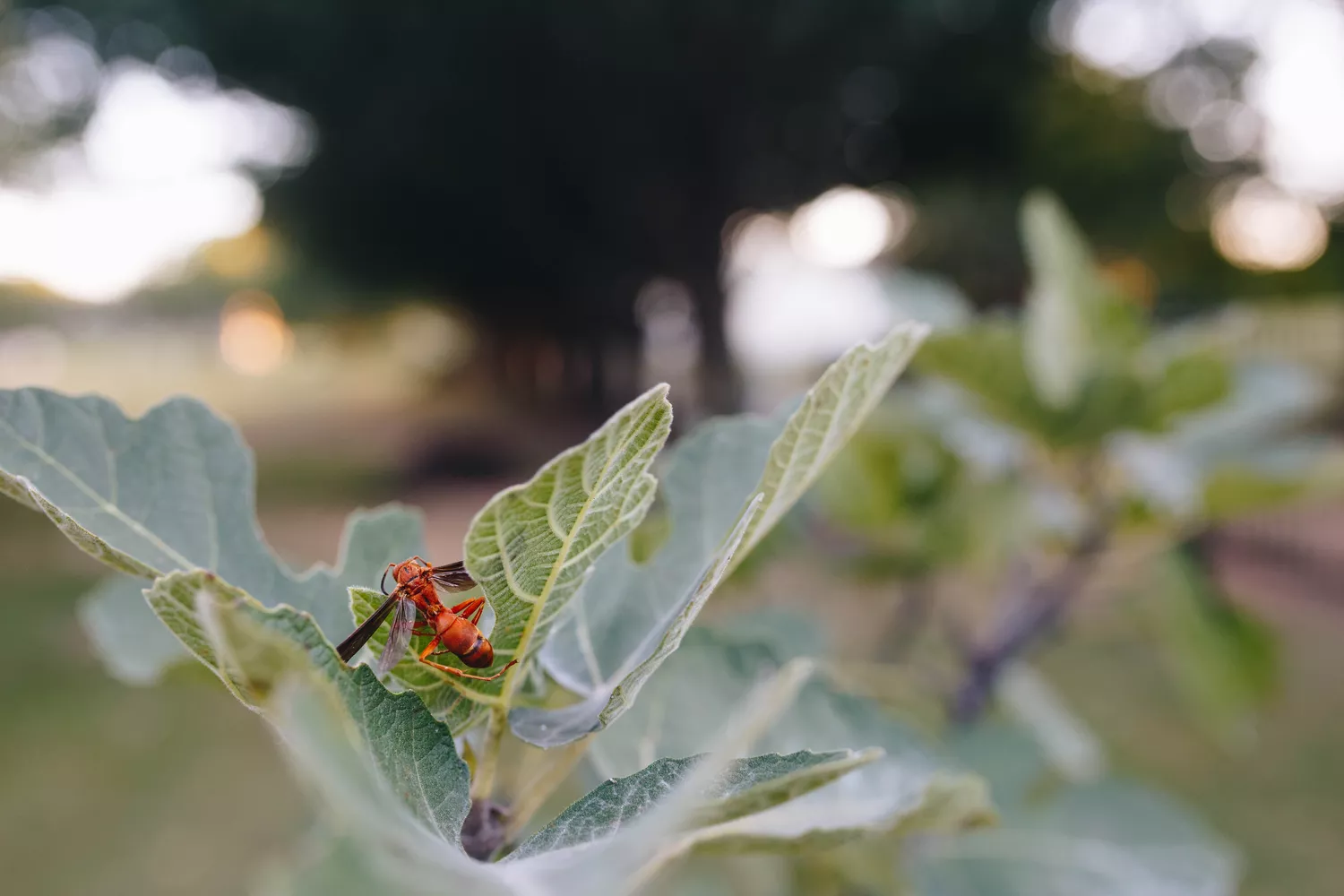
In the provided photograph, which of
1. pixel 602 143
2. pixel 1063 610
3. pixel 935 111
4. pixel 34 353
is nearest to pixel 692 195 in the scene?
pixel 602 143

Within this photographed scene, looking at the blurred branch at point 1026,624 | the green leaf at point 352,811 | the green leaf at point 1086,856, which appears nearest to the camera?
the green leaf at point 352,811

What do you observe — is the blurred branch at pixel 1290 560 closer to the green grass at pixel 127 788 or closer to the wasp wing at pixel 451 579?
the green grass at pixel 127 788

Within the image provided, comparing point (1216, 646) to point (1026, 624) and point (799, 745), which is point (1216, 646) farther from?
point (799, 745)

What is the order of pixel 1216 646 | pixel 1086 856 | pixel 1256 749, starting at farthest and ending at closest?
pixel 1256 749, pixel 1216 646, pixel 1086 856

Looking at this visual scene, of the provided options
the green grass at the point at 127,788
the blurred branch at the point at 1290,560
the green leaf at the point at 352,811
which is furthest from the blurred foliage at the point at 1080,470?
the blurred branch at the point at 1290,560

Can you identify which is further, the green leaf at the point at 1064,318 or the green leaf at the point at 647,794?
the green leaf at the point at 1064,318

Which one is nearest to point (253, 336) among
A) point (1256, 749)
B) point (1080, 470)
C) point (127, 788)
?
point (127, 788)

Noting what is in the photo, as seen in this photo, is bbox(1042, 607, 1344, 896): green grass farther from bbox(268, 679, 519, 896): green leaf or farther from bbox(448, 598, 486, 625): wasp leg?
bbox(268, 679, 519, 896): green leaf
